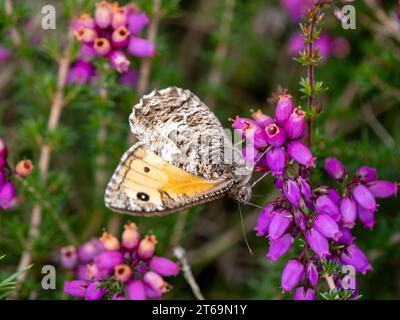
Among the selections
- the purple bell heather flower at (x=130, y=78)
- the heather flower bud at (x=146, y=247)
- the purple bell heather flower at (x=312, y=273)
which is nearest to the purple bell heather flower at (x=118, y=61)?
the heather flower bud at (x=146, y=247)

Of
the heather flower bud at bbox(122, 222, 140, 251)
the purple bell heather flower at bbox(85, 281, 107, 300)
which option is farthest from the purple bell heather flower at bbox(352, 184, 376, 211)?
the purple bell heather flower at bbox(85, 281, 107, 300)

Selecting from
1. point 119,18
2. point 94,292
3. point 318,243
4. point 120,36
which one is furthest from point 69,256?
point 318,243

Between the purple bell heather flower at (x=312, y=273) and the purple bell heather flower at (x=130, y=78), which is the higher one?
the purple bell heather flower at (x=130, y=78)

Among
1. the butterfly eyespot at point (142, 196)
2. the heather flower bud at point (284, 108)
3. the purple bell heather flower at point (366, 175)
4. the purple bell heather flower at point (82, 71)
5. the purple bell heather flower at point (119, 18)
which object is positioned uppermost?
the purple bell heather flower at point (119, 18)

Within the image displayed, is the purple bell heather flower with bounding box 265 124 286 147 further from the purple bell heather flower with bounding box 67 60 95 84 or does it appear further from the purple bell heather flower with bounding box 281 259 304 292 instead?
the purple bell heather flower with bounding box 67 60 95 84

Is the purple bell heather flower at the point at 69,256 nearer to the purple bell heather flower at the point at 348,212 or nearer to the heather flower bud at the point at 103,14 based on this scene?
the heather flower bud at the point at 103,14
